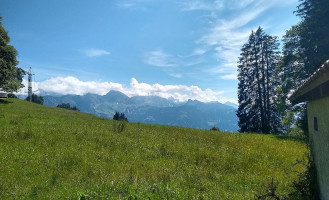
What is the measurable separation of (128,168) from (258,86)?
34.2m

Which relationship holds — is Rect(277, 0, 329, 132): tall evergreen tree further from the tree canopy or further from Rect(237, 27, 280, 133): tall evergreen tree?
the tree canopy

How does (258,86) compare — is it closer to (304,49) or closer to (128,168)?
(304,49)

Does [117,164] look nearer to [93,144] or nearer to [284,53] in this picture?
[93,144]

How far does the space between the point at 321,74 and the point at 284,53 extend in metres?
25.7

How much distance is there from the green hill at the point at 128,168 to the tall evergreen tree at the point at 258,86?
75.4 ft

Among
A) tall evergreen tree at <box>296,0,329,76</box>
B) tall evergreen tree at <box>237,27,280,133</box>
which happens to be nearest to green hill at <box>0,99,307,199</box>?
tall evergreen tree at <box>296,0,329,76</box>

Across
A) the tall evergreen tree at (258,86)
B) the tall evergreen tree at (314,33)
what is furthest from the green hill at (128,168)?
the tall evergreen tree at (258,86)

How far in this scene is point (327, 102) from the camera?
4.92 m

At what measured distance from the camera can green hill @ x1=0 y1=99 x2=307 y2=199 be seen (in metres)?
7.68

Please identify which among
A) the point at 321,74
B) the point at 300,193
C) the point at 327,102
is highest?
Answer: the point at 321,74

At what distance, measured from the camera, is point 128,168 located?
10555 mm

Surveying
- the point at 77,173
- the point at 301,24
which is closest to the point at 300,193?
the point at 77,173

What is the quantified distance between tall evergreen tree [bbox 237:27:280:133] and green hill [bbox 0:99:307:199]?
75.4 feet

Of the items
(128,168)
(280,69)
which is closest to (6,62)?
(128,168)
